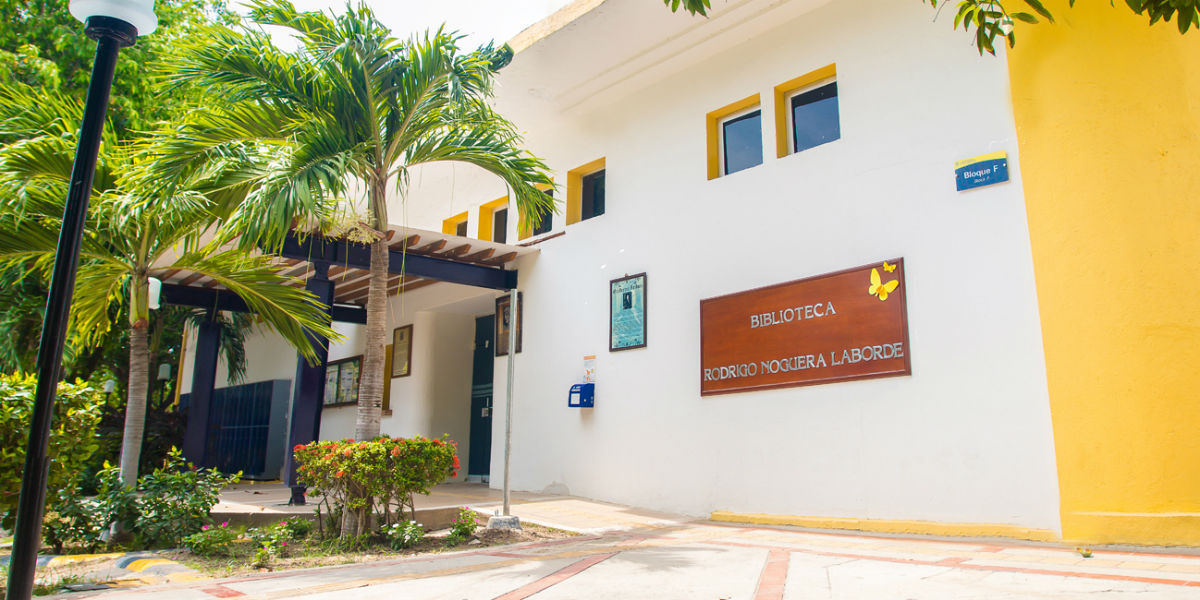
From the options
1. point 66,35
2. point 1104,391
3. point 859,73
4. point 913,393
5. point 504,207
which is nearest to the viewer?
point 1104,391

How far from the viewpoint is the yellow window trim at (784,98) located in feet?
27.0

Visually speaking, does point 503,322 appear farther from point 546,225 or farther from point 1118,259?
point 1118,259

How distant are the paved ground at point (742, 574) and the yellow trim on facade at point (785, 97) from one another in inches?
168

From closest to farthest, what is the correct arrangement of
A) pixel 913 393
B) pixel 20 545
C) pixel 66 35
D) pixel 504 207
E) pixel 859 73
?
1. pixel 20 545
2. pixel 913 393
3. pixel 859 73
4. pixel 66 35
5. pixel 504 207

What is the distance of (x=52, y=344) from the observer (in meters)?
3.23

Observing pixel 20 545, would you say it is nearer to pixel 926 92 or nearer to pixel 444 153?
pixel 444 153

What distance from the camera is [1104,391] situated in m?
5.74


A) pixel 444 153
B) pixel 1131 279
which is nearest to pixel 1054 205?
pixel 1131 279

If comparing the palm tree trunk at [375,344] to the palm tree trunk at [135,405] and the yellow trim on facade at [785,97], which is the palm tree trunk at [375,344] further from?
the yellow trim on facade at [785,97]

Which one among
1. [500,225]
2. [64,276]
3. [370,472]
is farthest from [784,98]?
[64,276]

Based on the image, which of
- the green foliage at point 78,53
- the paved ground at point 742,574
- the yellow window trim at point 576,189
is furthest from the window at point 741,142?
the green foliage at point 78,53

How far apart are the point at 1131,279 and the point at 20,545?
278 inches

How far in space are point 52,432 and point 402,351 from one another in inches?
312

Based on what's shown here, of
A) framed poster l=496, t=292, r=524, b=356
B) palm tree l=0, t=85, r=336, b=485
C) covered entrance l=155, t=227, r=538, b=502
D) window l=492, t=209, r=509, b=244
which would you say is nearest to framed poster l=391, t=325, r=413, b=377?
covered entrance l=155, t=227, r=538, b=502
